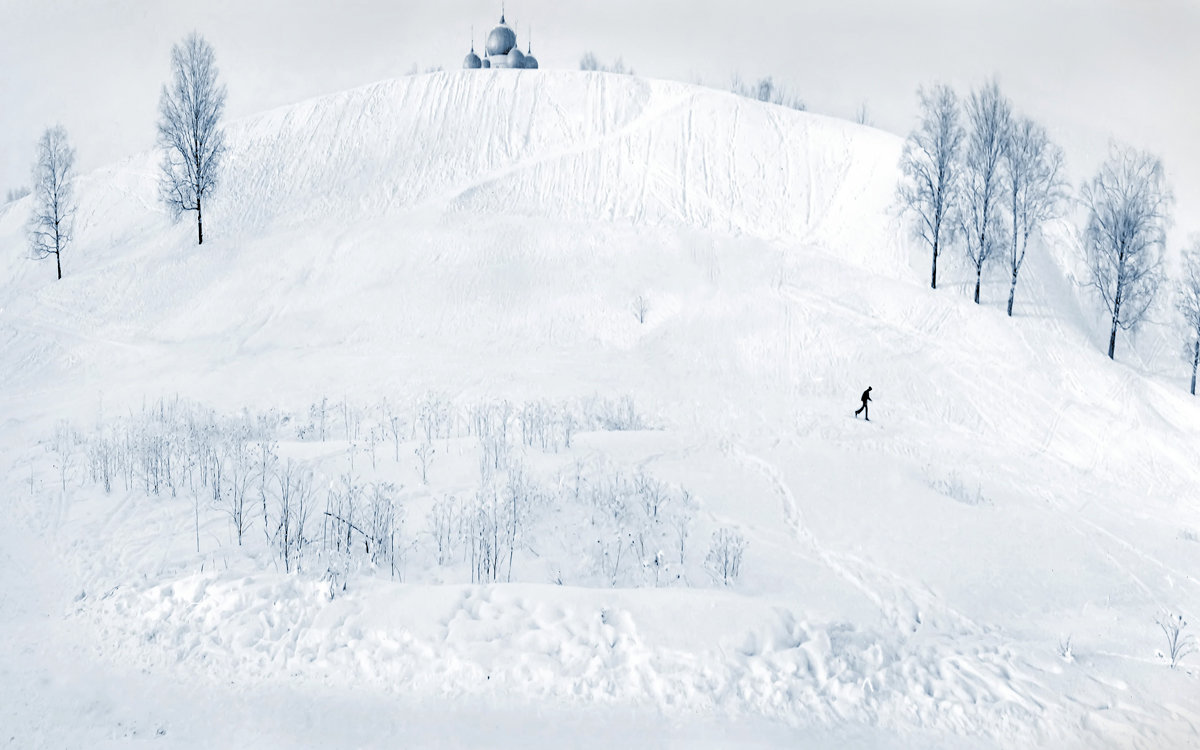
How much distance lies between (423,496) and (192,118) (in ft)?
102

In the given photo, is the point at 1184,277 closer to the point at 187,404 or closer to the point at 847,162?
the point at 847,162

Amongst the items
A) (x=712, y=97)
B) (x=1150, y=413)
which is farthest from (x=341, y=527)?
(x=712, y=97)

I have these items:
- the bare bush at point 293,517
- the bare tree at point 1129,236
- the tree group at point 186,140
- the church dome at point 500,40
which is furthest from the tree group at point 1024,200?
the church dome at point 500,40

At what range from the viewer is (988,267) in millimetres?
29500

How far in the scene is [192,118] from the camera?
33.8m

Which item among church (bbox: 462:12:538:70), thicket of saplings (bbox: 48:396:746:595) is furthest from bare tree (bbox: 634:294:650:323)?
church (bbox: 462:12:538:70)

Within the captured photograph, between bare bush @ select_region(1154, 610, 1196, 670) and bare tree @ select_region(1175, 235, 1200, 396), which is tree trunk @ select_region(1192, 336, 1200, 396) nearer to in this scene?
bare tree @ select_region(1175, 235, 1200, 396)

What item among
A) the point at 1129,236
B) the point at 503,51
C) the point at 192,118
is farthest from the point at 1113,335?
the point at 503,51

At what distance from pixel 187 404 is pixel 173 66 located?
23.6 m

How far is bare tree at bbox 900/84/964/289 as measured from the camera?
93.6 feet

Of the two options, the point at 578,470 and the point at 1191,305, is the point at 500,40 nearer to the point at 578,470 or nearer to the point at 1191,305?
the point at 1191,305

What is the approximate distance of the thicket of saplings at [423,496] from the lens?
9.05 m

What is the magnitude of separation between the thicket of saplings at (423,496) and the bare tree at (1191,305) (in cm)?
2400

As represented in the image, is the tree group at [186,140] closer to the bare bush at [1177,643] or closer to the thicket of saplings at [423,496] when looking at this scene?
the thicket of saplings at [423,496]
